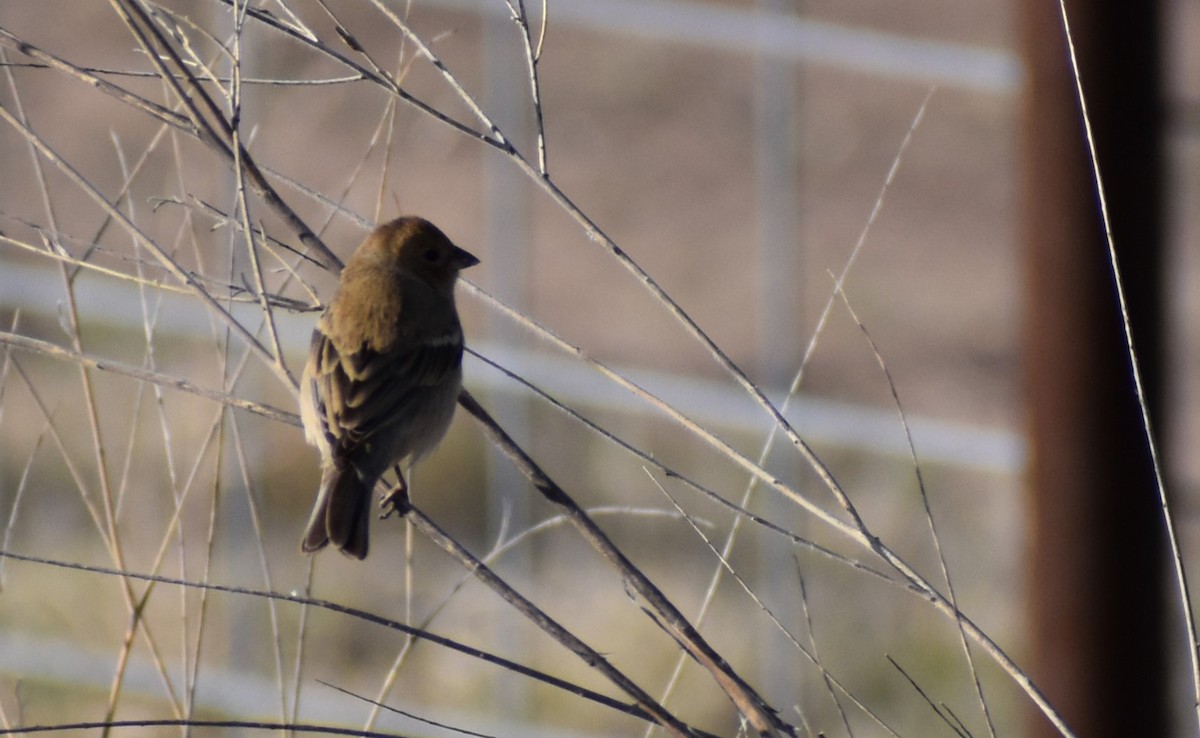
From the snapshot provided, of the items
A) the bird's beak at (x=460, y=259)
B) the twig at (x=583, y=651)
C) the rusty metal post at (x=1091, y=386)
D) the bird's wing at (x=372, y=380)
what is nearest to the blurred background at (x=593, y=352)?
the rusty metal post at (x=1091, y=386)

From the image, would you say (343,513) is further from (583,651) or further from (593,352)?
(593,352)

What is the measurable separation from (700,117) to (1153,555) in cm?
1356

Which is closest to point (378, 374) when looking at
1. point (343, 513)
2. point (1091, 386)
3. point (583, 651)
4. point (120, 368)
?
point (343, 513)

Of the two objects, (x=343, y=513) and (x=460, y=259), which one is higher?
(x=460, y=259)

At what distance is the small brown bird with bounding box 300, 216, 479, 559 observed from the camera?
150 inches

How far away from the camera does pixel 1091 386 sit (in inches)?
151

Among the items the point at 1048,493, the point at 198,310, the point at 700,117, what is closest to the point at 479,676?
the point at 198,310

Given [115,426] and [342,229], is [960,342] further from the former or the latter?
[115,426]

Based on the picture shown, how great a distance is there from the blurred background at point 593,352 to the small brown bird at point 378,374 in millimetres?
248

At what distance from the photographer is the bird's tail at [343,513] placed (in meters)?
3.63

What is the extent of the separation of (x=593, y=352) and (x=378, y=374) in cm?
1000

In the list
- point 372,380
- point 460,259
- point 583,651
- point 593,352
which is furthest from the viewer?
point 593,352

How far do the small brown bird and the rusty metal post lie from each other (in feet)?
4.60

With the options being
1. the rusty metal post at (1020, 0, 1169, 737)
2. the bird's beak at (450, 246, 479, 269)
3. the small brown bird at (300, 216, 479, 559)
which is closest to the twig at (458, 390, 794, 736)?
the small brown bird at (300, 216, 479, 559)
